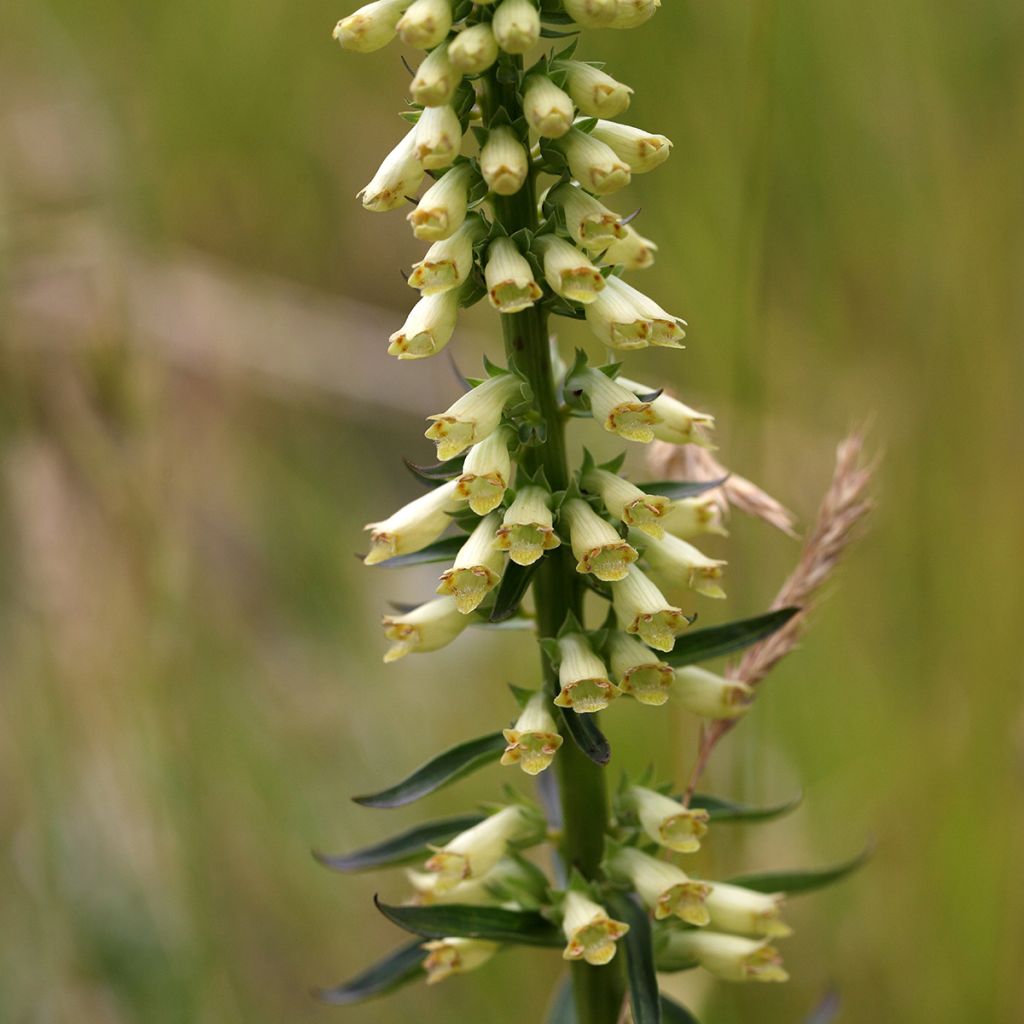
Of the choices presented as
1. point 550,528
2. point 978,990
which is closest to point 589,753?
point 550,528

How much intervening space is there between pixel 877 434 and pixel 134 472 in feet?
12.2

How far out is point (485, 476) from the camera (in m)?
2.53

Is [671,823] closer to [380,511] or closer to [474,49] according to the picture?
[474,49]

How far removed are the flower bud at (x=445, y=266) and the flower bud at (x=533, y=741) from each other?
0.93 m

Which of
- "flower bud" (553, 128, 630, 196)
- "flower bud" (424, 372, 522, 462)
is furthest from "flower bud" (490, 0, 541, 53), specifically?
"flower bud" (424, 372, 522, 462)

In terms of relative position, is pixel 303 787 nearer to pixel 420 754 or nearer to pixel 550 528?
pixel 420 754

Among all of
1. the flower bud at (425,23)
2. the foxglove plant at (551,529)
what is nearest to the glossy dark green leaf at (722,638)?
the foxglove plant at (551,529)

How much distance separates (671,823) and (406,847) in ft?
2.25

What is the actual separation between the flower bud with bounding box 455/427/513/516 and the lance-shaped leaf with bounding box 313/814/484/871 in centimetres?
89

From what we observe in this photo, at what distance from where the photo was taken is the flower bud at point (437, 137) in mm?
2441

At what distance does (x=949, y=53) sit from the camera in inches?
254

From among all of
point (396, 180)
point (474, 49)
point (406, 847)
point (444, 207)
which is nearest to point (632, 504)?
point (444, 207)

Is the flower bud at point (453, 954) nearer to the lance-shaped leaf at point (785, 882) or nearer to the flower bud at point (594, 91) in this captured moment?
the lance-shaped leaf at point (785, 882)

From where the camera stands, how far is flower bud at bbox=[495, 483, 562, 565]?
99.0 inches
